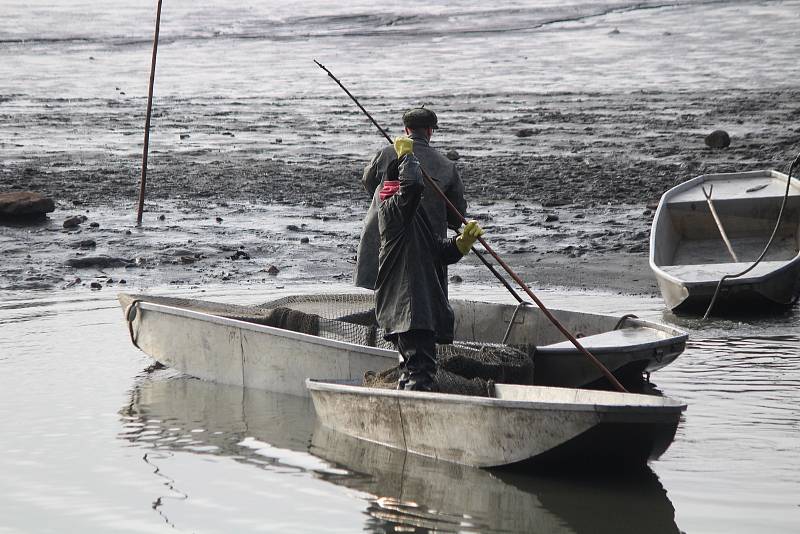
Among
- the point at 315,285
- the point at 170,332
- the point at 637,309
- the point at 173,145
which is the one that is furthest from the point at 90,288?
the point at 173,145

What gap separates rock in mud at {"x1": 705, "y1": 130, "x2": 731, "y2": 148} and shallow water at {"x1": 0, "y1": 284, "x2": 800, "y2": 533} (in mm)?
8472

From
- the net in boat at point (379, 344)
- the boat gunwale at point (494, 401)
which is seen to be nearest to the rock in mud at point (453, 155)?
the net in boat at point (379, 344)

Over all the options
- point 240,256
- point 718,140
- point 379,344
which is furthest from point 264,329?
point 718,140

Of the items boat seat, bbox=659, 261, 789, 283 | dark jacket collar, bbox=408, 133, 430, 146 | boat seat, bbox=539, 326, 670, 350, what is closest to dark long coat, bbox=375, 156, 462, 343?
dark jacket collar, bbox=408, 133, 430, 146

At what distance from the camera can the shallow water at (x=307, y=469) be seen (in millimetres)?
6359

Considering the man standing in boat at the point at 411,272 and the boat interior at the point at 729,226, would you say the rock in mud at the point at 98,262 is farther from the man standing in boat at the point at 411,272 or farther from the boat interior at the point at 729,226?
the man standing in boat at the point at 411,272

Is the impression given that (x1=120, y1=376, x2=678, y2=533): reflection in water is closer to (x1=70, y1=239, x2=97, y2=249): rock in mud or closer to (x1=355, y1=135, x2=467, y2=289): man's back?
(x1=355, y1=135, x2=467, y2=289): man's back

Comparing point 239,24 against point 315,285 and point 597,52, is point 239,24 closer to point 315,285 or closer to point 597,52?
point 597,52

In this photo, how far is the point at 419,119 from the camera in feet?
24.6

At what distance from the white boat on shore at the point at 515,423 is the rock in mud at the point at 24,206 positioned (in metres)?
7.93

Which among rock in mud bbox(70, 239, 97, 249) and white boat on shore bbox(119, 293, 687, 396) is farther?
rock in mud bbox(70, 239, 97, 249)

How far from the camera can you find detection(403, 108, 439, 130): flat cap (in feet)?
24.6

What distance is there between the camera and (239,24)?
41406 millimetres

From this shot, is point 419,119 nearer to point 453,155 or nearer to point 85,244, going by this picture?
point 85,244
